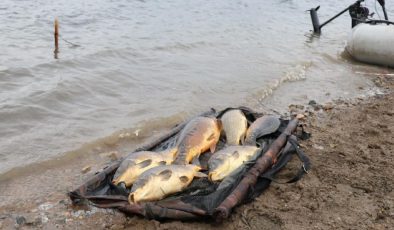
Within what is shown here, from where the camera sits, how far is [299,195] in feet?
15.0

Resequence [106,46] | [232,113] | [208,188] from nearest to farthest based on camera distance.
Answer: [208,188], [232,113], [106,46]

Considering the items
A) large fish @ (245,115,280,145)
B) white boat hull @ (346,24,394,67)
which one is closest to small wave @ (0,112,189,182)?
large fish @ (245,115,280,145)

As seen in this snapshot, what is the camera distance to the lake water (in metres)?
7.25

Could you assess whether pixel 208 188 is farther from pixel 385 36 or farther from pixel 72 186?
pixel 385 36

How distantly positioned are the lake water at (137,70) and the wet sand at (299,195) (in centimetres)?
71

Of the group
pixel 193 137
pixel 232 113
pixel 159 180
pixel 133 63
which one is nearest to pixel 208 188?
pixel 159 180

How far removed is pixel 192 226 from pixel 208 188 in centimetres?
53

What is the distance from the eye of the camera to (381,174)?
5.03 m

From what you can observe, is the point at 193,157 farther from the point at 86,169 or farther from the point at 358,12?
the point at 358,12

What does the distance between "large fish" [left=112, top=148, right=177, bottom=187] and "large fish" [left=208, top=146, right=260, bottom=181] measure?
0.51m

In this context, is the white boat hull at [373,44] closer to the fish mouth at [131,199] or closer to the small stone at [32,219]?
the fish mouth at [131,199]

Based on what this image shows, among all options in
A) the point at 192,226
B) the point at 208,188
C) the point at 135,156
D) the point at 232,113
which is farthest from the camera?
the point at 232,113

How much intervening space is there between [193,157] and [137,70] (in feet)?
19.1

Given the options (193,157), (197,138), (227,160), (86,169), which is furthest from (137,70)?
(227,160)
